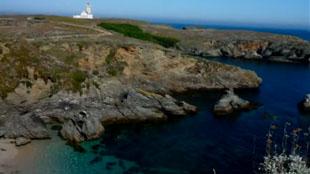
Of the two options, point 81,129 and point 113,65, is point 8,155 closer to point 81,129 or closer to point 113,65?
point 81,129

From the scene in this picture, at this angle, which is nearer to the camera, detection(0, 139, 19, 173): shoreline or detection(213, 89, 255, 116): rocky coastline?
detection(0, 139, 19, 173): shoreline

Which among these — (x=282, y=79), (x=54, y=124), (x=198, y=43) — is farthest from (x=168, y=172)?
(x=198, y=43)

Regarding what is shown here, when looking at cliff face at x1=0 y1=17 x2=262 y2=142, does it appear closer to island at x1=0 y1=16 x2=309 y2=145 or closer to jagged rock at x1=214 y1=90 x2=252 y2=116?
island at x1=0 y1=16 x2=309 y2=145

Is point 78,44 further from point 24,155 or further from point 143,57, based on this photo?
point 24,155

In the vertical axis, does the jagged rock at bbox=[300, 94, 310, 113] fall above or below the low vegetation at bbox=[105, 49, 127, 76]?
below

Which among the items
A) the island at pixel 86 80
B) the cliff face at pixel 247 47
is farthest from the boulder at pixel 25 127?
the cliff face at pixel 247 47

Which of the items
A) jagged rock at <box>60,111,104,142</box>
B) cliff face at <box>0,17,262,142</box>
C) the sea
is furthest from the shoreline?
jagged rock at <box>60,111,104,142</box>

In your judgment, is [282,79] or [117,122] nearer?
[117,122]

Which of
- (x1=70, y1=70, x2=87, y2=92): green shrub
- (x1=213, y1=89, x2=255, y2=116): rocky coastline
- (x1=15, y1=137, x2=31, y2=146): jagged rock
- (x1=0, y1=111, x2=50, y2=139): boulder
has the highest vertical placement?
(x1=70, y1=70, x2=87, y2=92): green shrub
